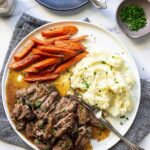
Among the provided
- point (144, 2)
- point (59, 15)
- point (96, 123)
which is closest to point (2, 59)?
point (59, 15)

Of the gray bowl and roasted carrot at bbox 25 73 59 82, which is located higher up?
the gray bowl

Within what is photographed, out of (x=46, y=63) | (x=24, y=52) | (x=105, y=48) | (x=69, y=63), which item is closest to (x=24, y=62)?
(x=24, y=52)

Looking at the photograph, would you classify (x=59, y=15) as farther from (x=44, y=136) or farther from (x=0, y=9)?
(x=44, y=136)

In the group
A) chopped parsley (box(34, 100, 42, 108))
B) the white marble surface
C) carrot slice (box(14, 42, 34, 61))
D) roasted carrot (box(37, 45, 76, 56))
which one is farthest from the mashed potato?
carrot slice (box(14, 42, 34, 61))

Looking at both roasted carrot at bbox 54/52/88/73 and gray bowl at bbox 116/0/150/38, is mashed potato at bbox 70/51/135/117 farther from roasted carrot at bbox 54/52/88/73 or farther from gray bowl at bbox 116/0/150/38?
gray bowl at bbox 116/0/150/38

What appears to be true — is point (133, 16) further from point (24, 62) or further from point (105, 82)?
point (24, 62)

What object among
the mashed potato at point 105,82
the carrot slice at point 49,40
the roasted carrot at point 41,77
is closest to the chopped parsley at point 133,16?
the mashed potato at point 105,82
